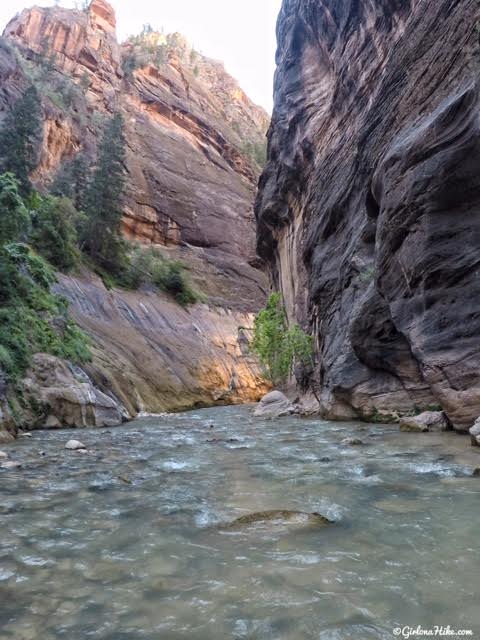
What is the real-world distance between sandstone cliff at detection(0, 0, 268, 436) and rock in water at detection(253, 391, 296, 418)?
494cm

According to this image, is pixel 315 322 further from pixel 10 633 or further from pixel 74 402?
pixel 10 633

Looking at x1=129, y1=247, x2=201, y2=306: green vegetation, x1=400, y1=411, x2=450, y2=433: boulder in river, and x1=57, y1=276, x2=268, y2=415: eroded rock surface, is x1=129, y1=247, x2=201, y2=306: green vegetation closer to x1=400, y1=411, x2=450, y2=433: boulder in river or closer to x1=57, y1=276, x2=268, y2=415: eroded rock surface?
x1=57, y1=276, x2=268, y2=415: eroded rock surface

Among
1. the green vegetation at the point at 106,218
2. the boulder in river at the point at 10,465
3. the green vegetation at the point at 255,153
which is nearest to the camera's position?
the boulder in river at the point at 10,465

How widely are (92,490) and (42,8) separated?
74649 mm

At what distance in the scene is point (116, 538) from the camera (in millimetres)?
3275

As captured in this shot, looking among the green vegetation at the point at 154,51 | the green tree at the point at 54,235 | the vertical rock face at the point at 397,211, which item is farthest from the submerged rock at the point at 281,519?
the green vegetation at the point at 154,51

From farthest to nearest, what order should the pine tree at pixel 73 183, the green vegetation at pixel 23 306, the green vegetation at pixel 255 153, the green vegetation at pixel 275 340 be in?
1. the green vegetation at pixel 255 153
2. the pine tree at pixel 73 183
3. the green vegetation at pixel 275 340
4. the green vegetation at pixel 23 306

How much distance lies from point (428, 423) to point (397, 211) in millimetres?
4921

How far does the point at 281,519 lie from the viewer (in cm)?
357

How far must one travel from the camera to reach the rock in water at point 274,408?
737 inches

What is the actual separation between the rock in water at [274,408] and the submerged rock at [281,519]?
1452 centimetres

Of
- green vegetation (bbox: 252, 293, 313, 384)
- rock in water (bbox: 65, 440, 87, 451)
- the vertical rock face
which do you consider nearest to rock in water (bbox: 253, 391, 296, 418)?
the vertical rock face

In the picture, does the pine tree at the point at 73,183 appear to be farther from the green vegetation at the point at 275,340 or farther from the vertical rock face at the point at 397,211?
the vertical rock face at the point at 397,211

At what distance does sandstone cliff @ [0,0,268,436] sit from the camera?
80.3 feet
